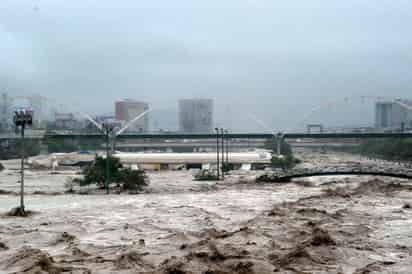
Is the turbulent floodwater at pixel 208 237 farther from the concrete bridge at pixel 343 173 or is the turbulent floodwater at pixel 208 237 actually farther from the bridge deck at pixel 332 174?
the concrete bridge at pixel 343 173

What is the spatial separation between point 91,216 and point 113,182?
26349mm

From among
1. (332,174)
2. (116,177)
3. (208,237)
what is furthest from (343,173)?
(208,237)

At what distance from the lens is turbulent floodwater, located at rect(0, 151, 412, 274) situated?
58.3 feet

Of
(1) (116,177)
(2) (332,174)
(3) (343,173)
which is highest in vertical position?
(1) (116,177)

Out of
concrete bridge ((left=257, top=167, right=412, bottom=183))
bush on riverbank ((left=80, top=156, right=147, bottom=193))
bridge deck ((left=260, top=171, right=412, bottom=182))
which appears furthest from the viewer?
concrete bridge ((left=257, top=167, right=412, bottom=183))

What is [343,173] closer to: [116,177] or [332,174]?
[332,174]

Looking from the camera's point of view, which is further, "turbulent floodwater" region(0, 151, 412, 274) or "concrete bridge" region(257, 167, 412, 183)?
"concrete bridge" region(257, 167, 412, 183)

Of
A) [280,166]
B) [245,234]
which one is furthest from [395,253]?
[280,166]

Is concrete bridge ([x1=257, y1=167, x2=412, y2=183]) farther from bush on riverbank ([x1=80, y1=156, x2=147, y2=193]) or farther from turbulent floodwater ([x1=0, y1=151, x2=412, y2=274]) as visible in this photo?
turbulent floodwater ([x1=0, y1=151, x2=412, y2=274])

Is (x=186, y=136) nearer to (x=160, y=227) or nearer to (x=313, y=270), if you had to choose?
(x=160, y=227)

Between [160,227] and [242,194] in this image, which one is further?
[242,194]

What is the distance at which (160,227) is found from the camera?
91.8 feet

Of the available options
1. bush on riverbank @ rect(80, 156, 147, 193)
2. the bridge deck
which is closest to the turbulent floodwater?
bush on riverbank @ rect(80, 156, 147, 193)

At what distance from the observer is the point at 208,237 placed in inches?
942
